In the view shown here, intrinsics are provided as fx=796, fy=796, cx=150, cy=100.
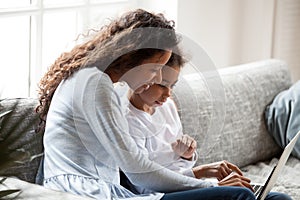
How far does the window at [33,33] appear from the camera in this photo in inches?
112

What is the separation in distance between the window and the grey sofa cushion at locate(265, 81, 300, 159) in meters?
0.79

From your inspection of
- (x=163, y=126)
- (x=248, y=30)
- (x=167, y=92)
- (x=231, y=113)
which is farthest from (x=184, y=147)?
(x=248, y=30)

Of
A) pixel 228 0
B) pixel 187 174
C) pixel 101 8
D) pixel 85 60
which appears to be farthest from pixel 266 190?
pixel 228 0

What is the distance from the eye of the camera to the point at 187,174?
7.79 feet

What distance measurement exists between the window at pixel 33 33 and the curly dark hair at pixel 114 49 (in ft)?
1.58

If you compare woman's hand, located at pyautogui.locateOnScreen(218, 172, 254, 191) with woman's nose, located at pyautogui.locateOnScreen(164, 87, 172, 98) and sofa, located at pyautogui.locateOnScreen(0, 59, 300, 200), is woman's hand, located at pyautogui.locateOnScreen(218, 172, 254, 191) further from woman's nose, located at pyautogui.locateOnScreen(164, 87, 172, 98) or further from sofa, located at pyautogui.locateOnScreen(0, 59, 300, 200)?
woman's nose, located at pyautogui.locateOnScreen(164, 87, 172, 98)

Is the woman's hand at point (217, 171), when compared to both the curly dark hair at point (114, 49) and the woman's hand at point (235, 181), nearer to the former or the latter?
the woman's hand at point (235, 181)

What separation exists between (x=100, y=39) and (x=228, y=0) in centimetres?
149

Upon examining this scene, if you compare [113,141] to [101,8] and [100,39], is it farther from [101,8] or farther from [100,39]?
[101,8]

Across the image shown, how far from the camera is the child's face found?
2148mm

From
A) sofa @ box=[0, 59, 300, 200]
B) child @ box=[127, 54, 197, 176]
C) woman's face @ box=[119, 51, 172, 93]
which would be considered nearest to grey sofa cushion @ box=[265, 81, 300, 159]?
sofa @ box=[0, 59, 300, 200]

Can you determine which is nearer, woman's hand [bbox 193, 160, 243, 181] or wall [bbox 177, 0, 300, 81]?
woman's hand [bbox 193, 160, 243, 181]

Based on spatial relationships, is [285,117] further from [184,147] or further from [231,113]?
[184,147]

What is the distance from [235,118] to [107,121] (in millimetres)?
1073
